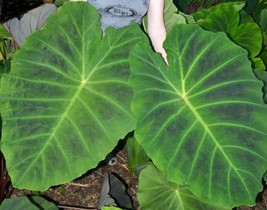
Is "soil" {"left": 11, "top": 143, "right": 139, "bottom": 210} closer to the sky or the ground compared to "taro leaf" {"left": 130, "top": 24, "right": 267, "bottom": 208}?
closer to the ground

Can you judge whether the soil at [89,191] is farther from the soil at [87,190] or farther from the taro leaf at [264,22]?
the taro leaf at [264,22]

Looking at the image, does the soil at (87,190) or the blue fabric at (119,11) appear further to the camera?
the soil at (87,190)

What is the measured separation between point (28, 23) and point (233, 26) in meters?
0.85

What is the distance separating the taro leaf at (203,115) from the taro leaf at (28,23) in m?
0.69

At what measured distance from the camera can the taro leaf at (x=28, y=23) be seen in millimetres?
2217

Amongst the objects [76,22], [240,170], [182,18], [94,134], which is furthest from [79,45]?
[240,170]

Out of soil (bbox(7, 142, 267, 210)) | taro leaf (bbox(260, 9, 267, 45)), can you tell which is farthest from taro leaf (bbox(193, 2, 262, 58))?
soil (bbox(7, 142, 267, 210))

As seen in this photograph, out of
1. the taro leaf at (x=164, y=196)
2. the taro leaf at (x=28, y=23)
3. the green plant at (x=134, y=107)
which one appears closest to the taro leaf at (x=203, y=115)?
the green plant at (x=134, y=107)

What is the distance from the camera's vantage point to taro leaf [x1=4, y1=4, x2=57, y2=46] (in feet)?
7.27

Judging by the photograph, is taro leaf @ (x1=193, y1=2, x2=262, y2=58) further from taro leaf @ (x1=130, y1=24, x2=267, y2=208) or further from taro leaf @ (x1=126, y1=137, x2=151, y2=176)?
taro leaf @ (x1=126, y1=137, x2=151, y2=176)

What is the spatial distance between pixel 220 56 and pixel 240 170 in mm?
386

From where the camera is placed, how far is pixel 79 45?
1.78 m

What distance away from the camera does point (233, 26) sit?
80.5 inches

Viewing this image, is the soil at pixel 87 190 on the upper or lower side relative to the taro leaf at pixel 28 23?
lower
